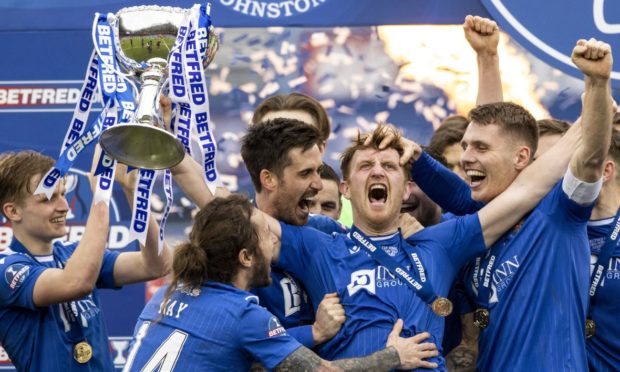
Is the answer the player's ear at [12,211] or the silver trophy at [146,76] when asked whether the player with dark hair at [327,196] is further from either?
the player's ear at [12,211]

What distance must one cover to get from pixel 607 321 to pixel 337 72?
2.32 metres

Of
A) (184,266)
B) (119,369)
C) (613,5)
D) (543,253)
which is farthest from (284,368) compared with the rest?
(613,5)

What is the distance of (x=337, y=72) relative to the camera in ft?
21.5

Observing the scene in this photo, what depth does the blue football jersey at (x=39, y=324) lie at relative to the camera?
4785 millimetres

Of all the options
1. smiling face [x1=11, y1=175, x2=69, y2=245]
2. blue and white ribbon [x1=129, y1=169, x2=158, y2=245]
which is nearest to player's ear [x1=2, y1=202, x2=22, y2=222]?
smiling face [x1=11, y1=175, x2=69, y2=245]

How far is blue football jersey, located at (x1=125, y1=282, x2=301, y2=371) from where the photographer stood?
418 centimetres

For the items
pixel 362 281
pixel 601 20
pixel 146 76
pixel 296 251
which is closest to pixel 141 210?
pixel 146 76

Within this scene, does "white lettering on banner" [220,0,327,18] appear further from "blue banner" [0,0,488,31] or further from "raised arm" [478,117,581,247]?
"raised arm" [478,117,581,247]

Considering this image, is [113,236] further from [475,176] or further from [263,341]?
[263,341]

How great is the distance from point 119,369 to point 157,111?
97.2 inches

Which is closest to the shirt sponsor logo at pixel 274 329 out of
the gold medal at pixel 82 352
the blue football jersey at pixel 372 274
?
the blue football jersey at pixel 372 274

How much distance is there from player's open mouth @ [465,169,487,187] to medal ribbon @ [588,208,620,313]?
57cm

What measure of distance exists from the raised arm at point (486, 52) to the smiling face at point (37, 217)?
202 centimetres

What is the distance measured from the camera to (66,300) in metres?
4.70
